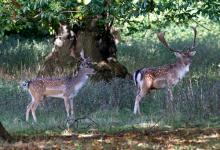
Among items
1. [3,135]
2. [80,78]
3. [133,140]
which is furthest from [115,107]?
[3,135]

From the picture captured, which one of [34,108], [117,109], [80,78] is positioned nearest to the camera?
[34,108]

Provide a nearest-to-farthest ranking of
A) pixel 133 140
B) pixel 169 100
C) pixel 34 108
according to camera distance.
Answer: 1. pixel 133 140
2. pixel 169 100
3. pixel 34 108

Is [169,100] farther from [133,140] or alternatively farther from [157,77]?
[133,140]

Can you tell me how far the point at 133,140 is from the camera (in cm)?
840

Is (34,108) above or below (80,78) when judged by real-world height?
below

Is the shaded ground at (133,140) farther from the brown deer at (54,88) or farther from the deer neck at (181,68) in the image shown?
the deer neck at (181,68)

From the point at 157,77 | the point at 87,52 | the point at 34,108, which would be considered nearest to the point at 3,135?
the point at 34,108

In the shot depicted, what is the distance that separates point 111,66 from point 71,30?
4.81 feet

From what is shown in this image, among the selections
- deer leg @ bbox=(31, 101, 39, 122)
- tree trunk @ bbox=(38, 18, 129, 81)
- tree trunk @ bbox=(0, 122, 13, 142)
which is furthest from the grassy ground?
tree trunk @ bbox=(38, 18, 129, 81)

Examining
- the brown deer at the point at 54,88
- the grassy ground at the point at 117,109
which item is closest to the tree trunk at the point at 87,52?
the grassy ground at the point at 117,109

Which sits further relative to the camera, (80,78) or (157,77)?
(80,78)

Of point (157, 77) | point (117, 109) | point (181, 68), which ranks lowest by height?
point (117, 109)

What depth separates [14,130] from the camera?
9.53m

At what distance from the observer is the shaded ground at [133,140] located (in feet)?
26.3
